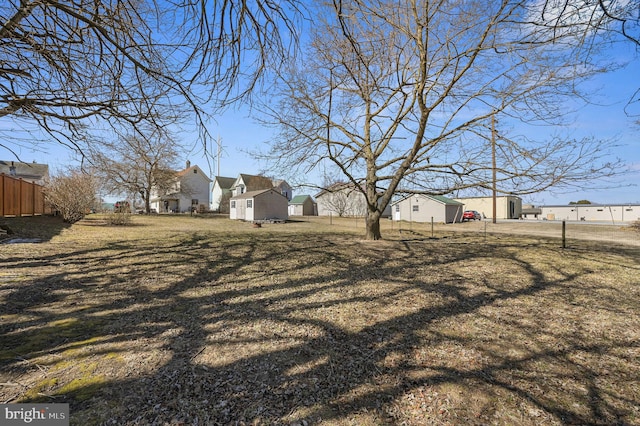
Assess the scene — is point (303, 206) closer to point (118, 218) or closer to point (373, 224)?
point (118, 218)

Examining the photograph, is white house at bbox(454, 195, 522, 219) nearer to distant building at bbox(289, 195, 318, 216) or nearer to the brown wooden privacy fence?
distant building at bbox(289, 195, 318, 216)

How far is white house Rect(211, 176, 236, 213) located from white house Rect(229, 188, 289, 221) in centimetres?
1853

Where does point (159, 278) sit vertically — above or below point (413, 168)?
below

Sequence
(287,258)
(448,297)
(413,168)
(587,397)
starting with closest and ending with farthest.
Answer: (587,397)
(448,297)
(287,258)
(413,168)

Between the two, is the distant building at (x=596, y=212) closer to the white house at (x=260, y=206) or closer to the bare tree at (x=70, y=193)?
the white house at (x=260, y=206)

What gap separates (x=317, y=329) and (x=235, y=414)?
1.45 metres

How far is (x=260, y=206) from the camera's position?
81.5ft

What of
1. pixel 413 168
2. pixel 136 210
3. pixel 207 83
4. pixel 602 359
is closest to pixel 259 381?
pixel 207 83

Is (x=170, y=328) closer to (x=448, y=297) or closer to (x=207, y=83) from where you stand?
(x=207, y=83)

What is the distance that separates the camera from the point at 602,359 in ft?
A: 9.77

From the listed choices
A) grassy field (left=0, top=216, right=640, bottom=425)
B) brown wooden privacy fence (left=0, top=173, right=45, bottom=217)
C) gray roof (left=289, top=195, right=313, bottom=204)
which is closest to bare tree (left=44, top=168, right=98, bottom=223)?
brown wooden privacy fence (left=0, top=173, right=45, bottom=217)

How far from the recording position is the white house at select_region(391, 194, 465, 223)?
96.1 ft

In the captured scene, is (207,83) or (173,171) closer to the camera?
(207,83)
